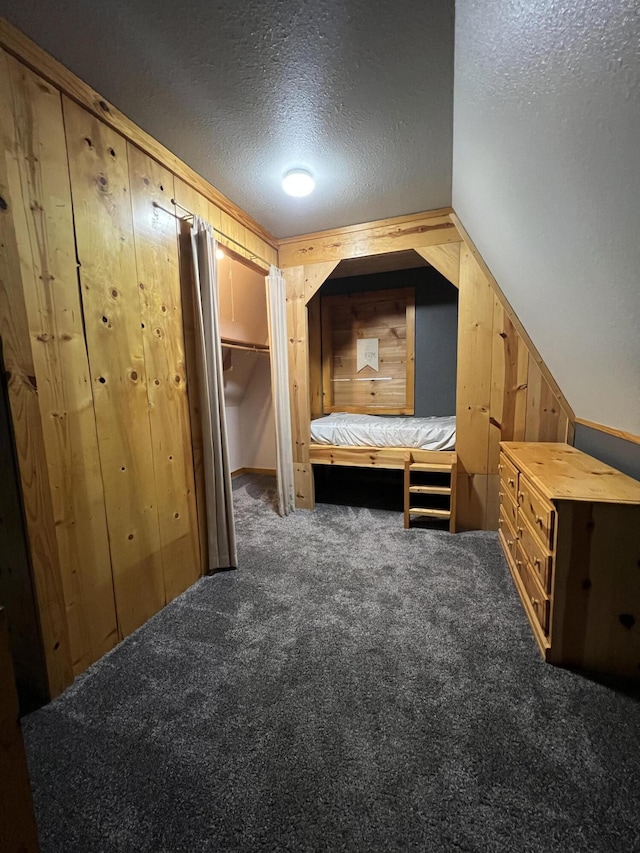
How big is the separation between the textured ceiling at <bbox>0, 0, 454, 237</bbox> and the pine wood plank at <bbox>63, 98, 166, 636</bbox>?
10.4 inches

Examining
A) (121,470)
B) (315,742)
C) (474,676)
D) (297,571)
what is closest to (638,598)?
(474,676)

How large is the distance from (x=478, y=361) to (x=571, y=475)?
45.5 inches

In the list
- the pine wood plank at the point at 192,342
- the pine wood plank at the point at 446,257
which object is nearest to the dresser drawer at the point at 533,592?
the pine wood plank at the point at 192,342

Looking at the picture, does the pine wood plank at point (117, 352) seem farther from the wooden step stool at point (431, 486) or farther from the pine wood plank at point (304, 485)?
the wooden step stool at point (431, 486)

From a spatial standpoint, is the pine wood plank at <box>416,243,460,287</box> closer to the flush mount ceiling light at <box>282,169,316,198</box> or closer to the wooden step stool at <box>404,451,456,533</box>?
the flush mount ceiling light at <box>282,169,316,198</box>

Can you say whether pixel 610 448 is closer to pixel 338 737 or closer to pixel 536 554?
pixel 536 554

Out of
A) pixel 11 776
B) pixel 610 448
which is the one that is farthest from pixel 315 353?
pixel 11 776

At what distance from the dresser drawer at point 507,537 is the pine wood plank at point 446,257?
5.68ft

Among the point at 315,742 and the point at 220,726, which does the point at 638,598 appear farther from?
the point at 220,726

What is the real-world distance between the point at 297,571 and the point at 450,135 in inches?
100

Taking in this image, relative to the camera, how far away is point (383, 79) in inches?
54.2

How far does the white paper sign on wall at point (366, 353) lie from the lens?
12.7 feet

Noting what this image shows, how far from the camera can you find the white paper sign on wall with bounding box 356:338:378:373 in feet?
12.7

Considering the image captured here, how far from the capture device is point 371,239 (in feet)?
8.84
